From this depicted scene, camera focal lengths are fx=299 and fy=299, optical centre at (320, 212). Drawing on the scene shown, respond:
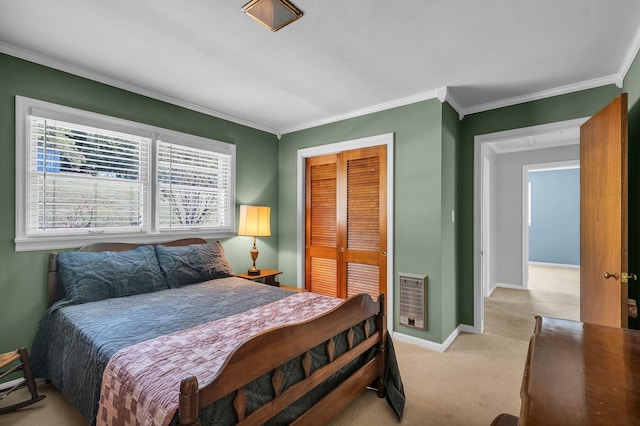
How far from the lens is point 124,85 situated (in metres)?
2.87

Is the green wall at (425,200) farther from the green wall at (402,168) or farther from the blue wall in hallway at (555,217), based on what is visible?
the blue wall in hallway at (555,217)

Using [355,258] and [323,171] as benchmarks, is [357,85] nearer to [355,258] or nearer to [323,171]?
[323,171]

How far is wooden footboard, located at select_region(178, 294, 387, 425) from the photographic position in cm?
112

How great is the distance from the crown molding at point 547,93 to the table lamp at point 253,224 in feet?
9.02

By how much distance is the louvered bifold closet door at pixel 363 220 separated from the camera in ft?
11.3

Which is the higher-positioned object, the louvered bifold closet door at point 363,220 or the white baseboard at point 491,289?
the louvered bifold closet door at point 363,220

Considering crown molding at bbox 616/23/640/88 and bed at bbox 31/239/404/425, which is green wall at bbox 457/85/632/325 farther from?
bed at bbox 31/239/404/425

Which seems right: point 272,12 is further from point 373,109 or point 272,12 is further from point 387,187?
Answer: point 387,187

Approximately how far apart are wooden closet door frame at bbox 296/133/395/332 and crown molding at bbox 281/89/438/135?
12.1 inches

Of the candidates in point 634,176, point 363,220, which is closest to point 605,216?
point 634,176

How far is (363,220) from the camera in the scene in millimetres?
3613

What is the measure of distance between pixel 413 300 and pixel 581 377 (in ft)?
7.73

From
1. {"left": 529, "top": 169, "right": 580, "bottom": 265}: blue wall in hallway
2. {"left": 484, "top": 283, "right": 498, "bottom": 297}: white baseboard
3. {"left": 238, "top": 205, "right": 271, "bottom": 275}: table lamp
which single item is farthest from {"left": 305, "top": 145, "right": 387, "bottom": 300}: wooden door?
{"left": 529, "top": 169, "right": 580, "bottom": 265}: blue wall in hallway

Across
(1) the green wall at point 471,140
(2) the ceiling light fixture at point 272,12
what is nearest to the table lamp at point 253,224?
(2) the ceiling light fixture at point 272,12
